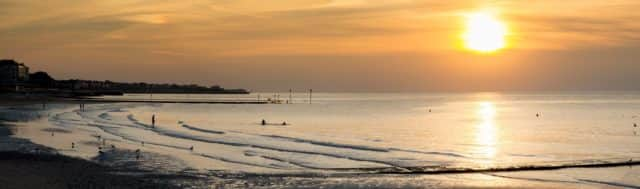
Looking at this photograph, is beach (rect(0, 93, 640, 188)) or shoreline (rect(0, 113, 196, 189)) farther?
beach (rect(0, 93, 640, 188))

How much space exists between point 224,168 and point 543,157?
1755 centimetres

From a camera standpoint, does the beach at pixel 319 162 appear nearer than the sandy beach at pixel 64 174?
No

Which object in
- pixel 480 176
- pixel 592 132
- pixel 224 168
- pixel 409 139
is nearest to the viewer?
pixel 480 176

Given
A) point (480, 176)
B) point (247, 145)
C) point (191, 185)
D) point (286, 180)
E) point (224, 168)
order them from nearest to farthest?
point (191, 185), point (286, 180), point (480, 176), point (224, 168), point (247, 145)

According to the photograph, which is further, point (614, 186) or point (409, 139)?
point (409, 139)

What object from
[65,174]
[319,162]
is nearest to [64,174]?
[65,174]

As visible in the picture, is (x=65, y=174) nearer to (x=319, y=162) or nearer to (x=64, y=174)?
(x=64, y=174)

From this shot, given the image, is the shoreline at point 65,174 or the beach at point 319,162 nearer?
the shoreline at point 65,174

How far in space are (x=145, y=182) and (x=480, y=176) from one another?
12067 millimetres

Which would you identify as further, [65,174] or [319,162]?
[319,162]

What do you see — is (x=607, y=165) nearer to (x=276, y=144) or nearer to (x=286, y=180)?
(x=286, y=180)

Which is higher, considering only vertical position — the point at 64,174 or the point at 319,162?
the point at 64,174

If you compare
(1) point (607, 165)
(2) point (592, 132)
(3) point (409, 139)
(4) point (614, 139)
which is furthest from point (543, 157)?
(2) point (592, 132)

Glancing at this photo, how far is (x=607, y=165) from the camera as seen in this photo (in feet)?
103
